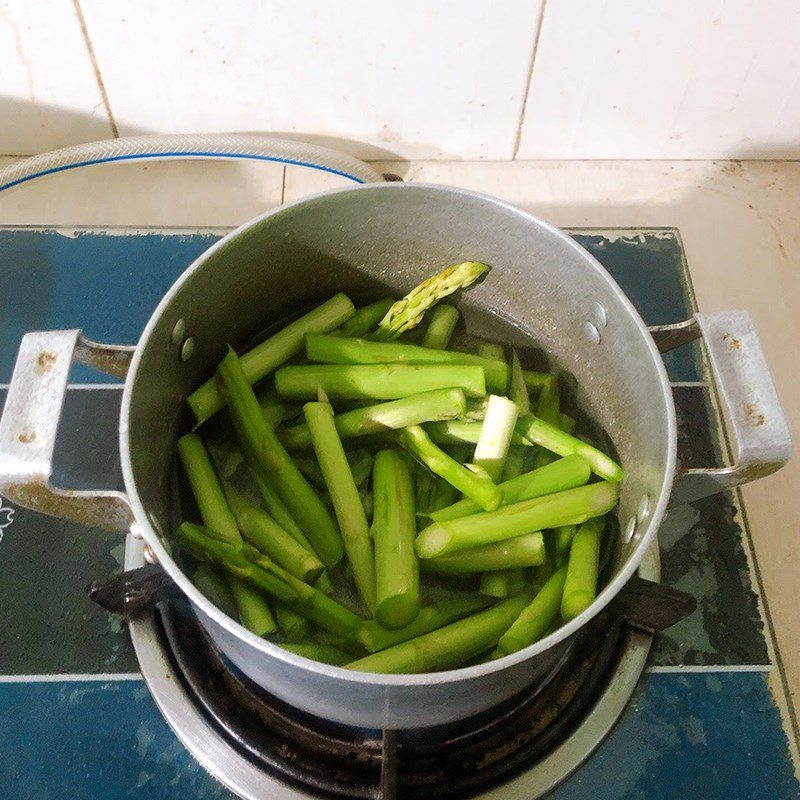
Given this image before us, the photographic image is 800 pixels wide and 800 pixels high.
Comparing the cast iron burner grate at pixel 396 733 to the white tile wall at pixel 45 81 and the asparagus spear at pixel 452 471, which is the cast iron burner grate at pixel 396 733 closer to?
the asparagus spear at pixel 452 471

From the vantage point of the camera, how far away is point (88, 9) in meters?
0.93

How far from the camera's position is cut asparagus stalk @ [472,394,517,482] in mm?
760

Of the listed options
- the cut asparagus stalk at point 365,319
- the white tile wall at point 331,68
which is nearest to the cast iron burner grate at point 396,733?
the cut asparagus stalk at point 365,319

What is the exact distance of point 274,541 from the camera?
74 centimetres

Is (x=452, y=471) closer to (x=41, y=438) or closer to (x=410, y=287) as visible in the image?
(x=410, y=287)

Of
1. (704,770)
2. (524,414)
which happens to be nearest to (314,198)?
(524,414)

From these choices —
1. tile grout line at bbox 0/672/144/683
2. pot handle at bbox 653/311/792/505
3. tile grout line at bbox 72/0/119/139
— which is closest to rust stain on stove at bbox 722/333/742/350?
pot handle at bbox 653/311/792/505

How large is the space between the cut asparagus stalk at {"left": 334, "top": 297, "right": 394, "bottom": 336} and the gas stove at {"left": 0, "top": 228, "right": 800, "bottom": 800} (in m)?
0.29

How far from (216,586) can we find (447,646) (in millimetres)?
223

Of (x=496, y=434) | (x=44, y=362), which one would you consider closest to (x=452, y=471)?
(x=496, y=434)

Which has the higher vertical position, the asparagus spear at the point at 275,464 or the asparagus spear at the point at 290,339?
the asparagus spear at the point at 290,339

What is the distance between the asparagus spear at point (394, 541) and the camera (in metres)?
0.68

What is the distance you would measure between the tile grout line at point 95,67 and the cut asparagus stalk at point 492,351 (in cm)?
61

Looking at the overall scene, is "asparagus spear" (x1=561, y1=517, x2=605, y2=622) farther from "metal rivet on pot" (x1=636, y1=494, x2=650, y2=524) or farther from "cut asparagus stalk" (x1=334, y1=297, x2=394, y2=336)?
"cut asparagus stalk" (x1=334, y1=297, x2=394, y2=336)
